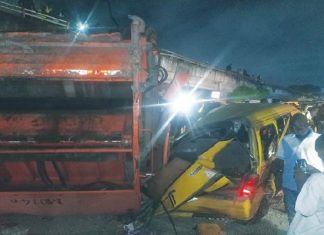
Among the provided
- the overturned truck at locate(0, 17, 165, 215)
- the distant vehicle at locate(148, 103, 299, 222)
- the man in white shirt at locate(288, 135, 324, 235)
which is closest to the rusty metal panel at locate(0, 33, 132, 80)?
the overturned truck at locate(0, 17, 165, 215)

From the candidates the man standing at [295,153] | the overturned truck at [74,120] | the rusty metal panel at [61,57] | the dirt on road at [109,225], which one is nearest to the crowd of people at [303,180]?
the man standing at [295,153]

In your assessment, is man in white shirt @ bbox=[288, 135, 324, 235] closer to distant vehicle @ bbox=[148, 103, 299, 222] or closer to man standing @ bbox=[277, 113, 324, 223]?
man standing @ bbox=[277, 113, 324, 223]

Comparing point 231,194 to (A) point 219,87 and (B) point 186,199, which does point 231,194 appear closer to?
(B) point 186,199

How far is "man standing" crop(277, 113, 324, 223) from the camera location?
15.2 ft

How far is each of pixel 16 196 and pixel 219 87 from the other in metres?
18.7

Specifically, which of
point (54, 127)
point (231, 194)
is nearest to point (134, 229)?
point (231, 194)

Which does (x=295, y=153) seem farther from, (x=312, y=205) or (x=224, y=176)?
(x=312, y=205)

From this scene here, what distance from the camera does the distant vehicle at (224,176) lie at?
518 cm

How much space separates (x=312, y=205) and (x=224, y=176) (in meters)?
2.50

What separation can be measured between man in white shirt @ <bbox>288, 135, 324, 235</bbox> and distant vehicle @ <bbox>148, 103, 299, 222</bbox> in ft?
7.36

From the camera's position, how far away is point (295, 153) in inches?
188

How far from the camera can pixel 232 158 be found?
205 inches

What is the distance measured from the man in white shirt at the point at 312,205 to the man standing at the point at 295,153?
1.82 meters

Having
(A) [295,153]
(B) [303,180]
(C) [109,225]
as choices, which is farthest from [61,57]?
(A) [295,153]
